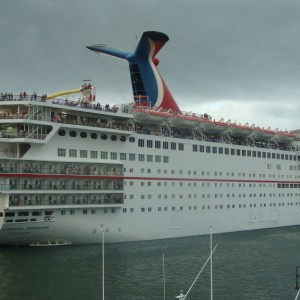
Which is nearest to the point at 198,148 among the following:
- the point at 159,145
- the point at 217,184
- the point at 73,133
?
the point at 217,184

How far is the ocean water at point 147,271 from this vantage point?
2564 cm

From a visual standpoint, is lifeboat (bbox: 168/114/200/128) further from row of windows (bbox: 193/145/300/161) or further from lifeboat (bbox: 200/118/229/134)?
row of windows (bbox: 193/145/300/161)

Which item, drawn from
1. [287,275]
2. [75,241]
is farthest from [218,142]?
[287,275]

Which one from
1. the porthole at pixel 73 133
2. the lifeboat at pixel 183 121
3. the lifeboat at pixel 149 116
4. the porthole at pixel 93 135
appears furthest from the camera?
the lifeboat at pixel 183 121

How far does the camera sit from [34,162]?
36062 mm

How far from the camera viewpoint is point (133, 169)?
41.7 metres

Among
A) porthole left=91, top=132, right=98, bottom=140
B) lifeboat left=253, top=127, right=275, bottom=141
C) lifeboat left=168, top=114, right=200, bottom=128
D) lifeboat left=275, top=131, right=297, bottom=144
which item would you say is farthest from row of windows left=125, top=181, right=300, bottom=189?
lifeboat left=168, top=114, right=200, bottom=128

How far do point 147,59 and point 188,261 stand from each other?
25.2 meters

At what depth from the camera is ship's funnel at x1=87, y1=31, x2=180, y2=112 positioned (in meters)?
52.5

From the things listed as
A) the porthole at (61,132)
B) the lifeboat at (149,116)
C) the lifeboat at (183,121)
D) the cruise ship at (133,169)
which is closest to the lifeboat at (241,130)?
the cruise ship at (133,169)

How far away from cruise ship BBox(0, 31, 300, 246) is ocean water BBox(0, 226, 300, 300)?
204 centimetres

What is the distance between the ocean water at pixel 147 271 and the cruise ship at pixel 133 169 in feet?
6.69

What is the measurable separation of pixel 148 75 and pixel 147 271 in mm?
27033

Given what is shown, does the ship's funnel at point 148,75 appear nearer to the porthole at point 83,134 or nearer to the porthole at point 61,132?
the porthole at point 83,134
